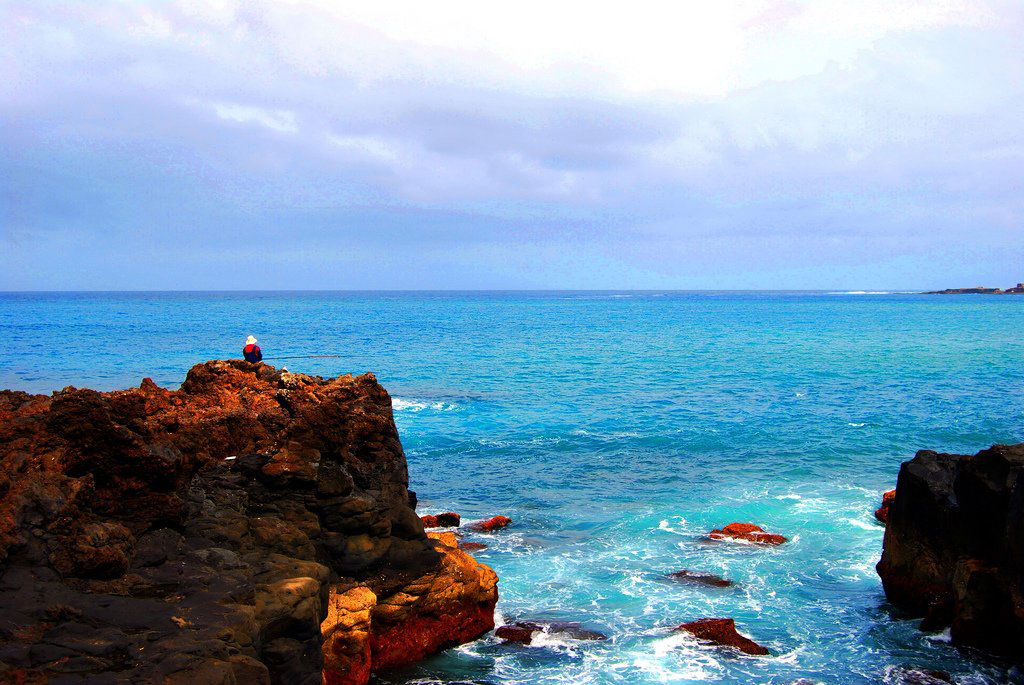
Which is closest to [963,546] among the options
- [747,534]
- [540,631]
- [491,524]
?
[747,534]

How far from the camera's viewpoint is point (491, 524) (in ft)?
75.3

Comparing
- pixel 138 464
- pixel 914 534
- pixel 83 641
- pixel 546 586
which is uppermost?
pixel 138 464

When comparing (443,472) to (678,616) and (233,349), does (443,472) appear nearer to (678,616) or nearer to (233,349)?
(678,616)

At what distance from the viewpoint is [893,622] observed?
16750mm

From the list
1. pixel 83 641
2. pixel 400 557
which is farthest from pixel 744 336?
pixel 83 641

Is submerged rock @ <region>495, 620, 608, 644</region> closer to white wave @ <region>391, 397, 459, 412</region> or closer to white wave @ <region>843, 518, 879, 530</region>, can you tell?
white wave @ <region>843, 518, 879, 530</region>

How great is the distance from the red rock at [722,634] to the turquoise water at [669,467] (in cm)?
31

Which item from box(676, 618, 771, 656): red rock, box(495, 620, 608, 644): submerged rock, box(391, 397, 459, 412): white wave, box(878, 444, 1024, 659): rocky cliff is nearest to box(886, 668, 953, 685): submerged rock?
box(878, 444, 1024, 659): rocky cliff

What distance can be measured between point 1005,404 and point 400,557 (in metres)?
40.1

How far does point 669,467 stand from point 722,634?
581 inches

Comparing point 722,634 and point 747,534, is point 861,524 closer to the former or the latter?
point 747,534

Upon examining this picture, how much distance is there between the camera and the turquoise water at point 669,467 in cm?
1534

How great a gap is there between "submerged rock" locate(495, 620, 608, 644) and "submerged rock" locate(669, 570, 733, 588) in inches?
146

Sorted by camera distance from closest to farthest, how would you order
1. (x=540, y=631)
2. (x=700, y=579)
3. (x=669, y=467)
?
(x=540, y=631) → (x=700, y=579) → (x=669, y=467)
